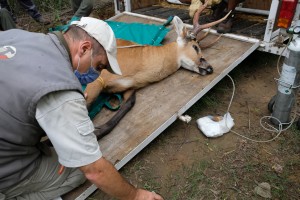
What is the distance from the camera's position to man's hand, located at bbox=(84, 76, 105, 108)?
11.5 feet

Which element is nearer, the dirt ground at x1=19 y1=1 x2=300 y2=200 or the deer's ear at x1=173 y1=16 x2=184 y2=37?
the dirt ground at x1=19 y1=1 x2=300 y2=200

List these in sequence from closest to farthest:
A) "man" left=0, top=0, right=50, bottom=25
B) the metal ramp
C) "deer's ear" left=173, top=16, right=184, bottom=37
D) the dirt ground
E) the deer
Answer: the dirt ground
the metal ramp
the deer
"deer's ear" left=173, top=16, right=184, bottom=37
"man" left=0, top=0, right=50, bottom=25

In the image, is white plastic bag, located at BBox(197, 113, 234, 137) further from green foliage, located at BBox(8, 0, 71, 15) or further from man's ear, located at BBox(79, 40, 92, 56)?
green foliage, located at BBox(8, 0, 71, 15)

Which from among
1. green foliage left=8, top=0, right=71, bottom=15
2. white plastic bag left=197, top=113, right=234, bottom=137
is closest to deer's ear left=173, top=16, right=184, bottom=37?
white plastic bag left=197, top=113, right=234, bottom=137

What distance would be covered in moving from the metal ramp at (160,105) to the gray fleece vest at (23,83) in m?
0.82

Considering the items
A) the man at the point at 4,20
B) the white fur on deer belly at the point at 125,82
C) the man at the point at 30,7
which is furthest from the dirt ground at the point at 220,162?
the man at the point at 30,7

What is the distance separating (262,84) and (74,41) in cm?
348

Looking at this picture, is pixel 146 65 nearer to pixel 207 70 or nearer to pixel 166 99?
pixel 166 99

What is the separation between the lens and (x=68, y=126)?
1622 millimetres

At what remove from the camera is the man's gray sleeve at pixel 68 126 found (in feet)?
5.24

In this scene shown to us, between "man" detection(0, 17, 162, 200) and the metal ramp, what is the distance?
0.69 metres

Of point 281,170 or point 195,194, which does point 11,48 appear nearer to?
point 195,194

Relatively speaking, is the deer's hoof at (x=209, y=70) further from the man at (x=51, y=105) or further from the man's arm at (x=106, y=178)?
the man's arm at (x=106, y=178)

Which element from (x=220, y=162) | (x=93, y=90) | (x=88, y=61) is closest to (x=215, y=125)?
(x=220, y=162)
